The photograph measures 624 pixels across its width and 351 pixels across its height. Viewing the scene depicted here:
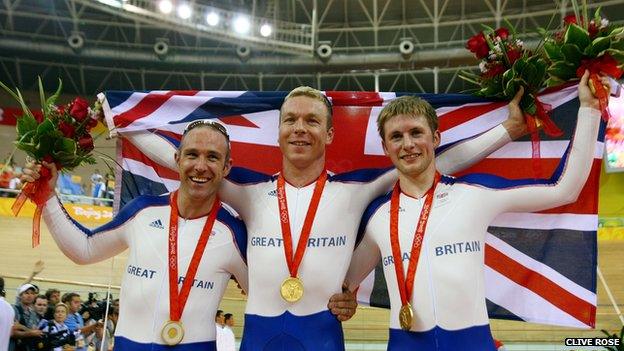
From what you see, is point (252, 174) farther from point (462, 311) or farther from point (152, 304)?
point (462, 311)

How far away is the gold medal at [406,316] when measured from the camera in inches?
101

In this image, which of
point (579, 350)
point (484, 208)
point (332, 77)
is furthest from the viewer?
point (332, 77)

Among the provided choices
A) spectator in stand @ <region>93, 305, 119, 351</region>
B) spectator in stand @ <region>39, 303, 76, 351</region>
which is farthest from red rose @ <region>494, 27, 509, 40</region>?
spectator in stand @ <region>93, 305, 119, 351</region>

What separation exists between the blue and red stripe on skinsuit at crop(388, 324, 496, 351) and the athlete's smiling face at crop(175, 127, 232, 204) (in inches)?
45.0

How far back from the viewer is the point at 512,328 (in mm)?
9906

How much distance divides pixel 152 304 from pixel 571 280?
7.59 feet

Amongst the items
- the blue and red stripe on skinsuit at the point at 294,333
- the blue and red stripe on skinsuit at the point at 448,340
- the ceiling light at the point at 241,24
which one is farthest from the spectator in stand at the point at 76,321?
the ceiling light at the point at 241,24

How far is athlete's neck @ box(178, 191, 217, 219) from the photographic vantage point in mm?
3010

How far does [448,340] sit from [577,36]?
60.8 inches

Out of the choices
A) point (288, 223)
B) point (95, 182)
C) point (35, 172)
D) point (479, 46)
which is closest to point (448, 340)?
point (288, 223)

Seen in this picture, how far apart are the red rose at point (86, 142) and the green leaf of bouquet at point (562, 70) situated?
2544mm

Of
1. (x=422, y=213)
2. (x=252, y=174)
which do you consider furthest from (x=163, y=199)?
(x=422, y=213)

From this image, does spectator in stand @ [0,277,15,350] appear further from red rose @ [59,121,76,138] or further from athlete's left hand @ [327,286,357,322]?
athlete's left hand @ [327,286,357,322]

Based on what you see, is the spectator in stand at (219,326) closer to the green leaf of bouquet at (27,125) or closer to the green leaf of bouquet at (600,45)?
the green leaf of bouquet at (27,125)
